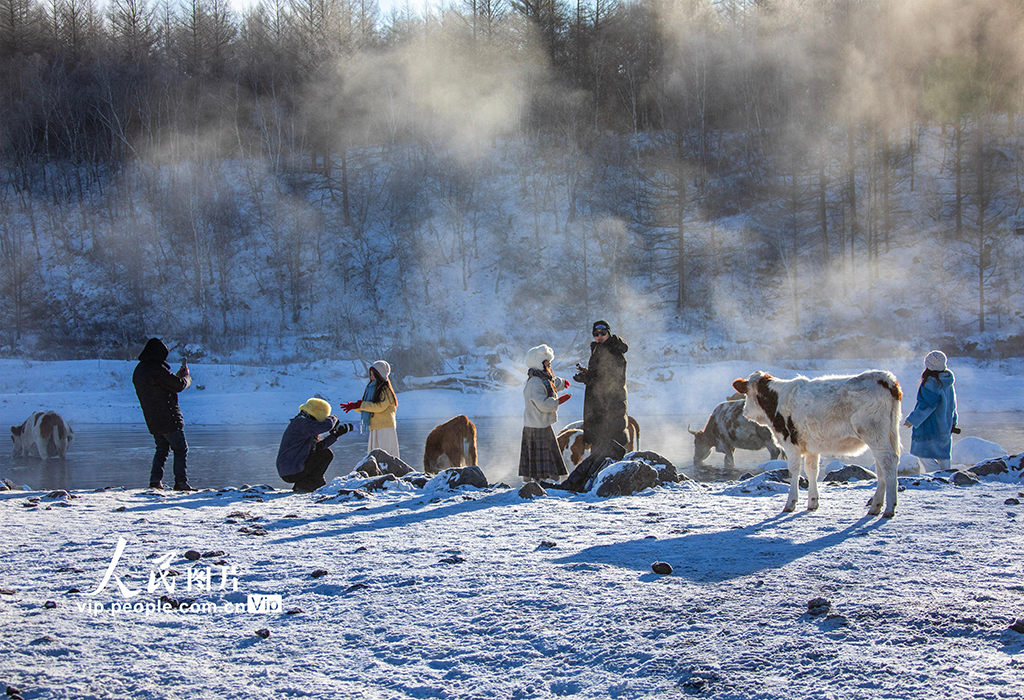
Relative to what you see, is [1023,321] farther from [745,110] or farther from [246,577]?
[246,577]

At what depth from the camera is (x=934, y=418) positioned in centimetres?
850

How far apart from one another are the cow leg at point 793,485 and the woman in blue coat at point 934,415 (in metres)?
3.40

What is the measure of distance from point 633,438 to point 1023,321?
1066 inches

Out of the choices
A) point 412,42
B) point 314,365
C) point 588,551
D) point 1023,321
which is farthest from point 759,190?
point 588,551

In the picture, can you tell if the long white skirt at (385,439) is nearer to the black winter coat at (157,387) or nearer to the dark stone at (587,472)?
the black winter coat at (157,387)

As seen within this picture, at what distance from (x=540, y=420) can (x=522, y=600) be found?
4.96 m

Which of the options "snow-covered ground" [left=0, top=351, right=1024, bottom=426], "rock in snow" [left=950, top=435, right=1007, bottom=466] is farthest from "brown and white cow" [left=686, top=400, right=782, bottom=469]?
"snow-covered ground" [left=0, top=351, right=1024, bottom=426]

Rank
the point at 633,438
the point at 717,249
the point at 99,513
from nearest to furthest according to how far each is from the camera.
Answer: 1. the point at 99,513
2. the point at 633,438
3. the point at 717,249

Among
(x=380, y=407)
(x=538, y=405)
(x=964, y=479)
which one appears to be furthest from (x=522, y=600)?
(x=380, y=407)

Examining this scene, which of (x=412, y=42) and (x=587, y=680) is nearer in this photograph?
(x=587, y=680)

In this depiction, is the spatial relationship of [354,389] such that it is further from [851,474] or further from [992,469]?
[992,469]

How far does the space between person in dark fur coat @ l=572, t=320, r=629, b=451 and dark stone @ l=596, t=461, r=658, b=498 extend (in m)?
1.19

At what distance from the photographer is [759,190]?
39344 millimetres

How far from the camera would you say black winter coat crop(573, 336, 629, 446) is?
27.4ft
